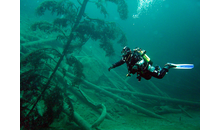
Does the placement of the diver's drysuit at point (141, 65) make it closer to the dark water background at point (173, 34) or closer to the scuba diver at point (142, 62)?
the scuba diver at point (142, 62)

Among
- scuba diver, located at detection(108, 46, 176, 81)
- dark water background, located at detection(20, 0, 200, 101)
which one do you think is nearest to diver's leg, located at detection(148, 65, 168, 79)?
scuba diver, located at detection(108, 46, 176, 81)

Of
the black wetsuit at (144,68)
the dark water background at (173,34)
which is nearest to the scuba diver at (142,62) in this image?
the black wetsuit at (144,68)

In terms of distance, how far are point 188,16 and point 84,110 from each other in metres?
28.4

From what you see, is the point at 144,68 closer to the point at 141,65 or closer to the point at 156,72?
the point at 141,65

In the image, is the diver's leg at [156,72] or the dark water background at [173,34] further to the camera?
the dark water background at [173,34]

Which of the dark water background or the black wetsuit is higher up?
the dark water background

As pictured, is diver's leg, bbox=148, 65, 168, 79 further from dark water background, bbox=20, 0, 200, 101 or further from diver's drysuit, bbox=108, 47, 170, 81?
dark water background, bbox=20, 0, 200, 101

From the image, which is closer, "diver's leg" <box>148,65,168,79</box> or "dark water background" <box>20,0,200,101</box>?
"diver's leg" <box>148,65,168,79</box>

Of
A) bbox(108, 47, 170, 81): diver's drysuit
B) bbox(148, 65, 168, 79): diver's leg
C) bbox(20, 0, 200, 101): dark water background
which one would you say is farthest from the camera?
bbox(20, 0, 200, 101): dark water background

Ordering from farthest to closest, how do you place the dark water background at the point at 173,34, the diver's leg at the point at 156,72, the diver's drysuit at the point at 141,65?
the dark water background at the point at 173,34, the diver's leg at the point at 156,72, the diver's drysuit at the point at 141,65

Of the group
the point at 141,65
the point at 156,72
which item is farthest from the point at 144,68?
the point at 156,72

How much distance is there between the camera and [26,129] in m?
3.38

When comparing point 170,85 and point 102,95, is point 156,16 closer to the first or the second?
point 170,85
